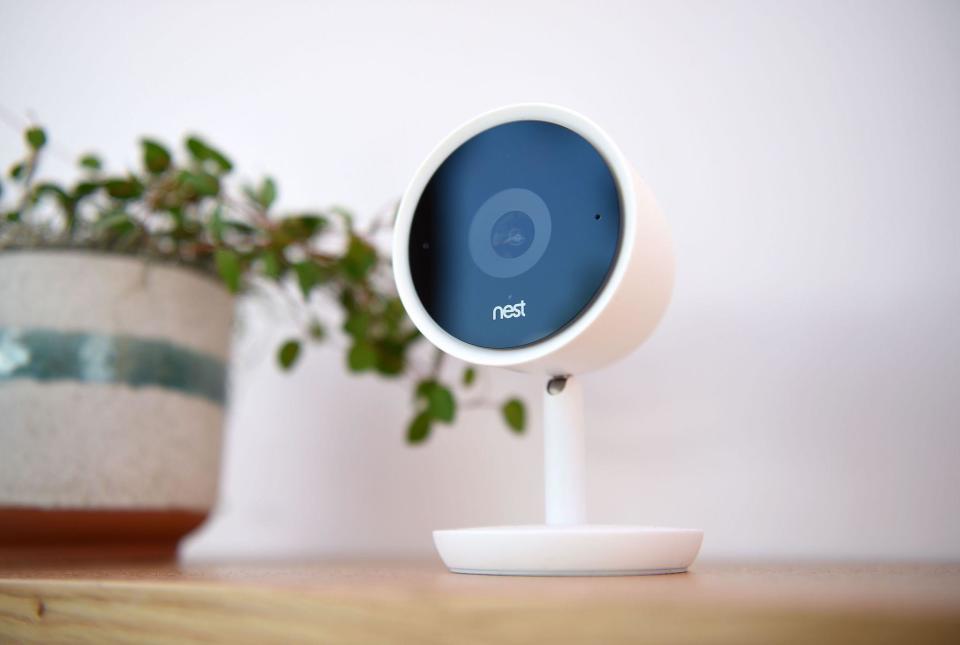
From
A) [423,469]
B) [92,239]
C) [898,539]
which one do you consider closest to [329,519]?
[423,469]

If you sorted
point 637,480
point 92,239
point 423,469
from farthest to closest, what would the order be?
point 423,469
point 637,480
point 92,239

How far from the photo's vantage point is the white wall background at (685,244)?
75cm

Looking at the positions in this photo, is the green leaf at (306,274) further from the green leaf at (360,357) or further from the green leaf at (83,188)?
the green leaf at (83,188)

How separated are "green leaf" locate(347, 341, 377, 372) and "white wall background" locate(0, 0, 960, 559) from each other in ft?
0.62

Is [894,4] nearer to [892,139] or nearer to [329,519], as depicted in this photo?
[892,139]

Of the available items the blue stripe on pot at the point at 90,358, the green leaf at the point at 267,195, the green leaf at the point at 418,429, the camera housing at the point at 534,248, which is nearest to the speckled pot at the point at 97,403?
the blue stripe on pot at the point at 90,358

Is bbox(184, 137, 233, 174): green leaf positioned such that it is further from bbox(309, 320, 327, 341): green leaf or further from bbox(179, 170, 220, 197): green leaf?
bbox(309, 320, 327, 341): green leaf

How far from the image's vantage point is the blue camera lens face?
457 mm

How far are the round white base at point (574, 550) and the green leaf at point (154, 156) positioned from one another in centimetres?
53

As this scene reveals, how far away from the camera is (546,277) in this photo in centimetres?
47

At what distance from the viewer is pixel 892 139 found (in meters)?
0.79

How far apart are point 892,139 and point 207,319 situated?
0.77 metres

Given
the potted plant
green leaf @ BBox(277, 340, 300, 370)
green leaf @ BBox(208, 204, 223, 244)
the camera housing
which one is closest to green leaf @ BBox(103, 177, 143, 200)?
the potted plant

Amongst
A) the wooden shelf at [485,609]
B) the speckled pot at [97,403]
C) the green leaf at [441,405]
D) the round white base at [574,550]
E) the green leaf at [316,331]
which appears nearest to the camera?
the wooden shelf at [485,609]
